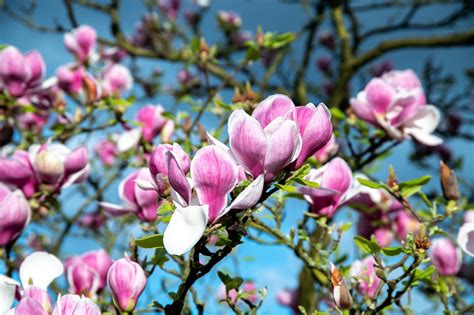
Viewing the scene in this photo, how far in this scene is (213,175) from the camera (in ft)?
2.01

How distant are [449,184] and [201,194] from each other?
0.51 meters

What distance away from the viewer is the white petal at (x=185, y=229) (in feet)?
1.90

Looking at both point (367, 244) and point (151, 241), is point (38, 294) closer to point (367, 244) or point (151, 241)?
point (151, 241)

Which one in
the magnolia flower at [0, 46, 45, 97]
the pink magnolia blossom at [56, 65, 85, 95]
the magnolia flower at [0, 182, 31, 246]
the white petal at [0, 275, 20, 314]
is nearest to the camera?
the white petal at [0, 275, 20, 314]

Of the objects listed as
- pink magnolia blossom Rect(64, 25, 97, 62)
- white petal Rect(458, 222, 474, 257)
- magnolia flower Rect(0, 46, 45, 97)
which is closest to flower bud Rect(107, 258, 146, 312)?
white petal Rect(458, 222, 474, 257)

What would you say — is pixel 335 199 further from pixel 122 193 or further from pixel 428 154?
pixel 428 154

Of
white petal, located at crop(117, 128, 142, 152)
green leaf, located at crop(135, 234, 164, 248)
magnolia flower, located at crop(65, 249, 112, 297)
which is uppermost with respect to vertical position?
green leaf, located at crop(135, 234, 164, 248)

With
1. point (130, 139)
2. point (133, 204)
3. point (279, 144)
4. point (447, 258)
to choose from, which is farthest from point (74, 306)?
point (447, 258)

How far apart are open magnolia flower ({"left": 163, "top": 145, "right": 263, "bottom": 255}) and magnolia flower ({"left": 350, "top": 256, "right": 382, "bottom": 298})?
47 centimetres

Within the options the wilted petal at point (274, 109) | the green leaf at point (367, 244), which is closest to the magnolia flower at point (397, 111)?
the green leaf at point (367, 244)

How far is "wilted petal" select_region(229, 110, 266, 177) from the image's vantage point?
613 mm

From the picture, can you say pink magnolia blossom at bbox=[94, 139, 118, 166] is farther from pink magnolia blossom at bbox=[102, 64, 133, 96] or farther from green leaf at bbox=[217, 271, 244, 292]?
green leaf at bbox=[217, 271, 244, 292]

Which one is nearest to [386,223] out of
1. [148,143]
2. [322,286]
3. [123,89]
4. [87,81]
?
[322,286]

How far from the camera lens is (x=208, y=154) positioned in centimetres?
61
